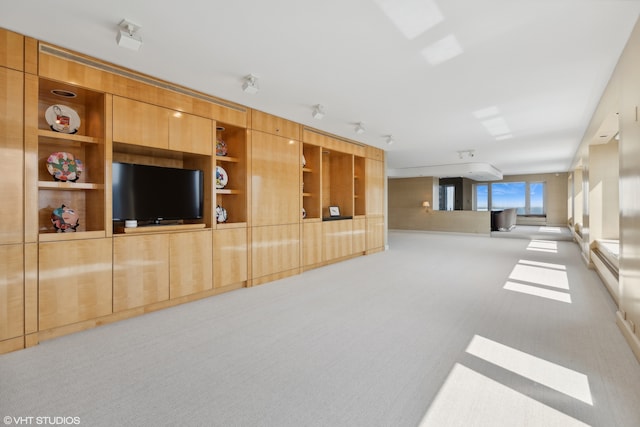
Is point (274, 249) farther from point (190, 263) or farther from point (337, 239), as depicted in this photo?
point (337, 239)

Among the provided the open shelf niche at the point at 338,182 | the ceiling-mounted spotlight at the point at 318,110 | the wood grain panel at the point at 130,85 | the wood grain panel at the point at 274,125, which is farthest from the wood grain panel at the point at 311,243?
the wood grain panel at the point at 130,85

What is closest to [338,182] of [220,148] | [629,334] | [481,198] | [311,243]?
[311,243]

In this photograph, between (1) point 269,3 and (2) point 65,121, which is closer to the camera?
(1) point 269,3

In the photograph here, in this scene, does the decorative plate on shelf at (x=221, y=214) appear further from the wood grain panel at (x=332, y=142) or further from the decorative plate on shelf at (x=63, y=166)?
the wood grain panel at (x=332, y=142)

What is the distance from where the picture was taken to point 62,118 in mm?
3244

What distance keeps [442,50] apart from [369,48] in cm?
71

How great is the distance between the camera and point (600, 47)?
2932 mm

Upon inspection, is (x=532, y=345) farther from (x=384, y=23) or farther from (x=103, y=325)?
(x=103, y=325)

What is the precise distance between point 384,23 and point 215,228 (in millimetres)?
3274

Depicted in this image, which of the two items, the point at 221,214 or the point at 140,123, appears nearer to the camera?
the point at 140,123

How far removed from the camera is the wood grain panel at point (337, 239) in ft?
21.2

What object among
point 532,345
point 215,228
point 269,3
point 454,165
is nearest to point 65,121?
point 215,228

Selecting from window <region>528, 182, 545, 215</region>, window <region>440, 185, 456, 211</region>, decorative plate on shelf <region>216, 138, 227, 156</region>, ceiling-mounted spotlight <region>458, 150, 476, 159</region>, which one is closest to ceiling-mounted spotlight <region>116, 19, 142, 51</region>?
decorative plate on shelf <region>216, 138, 227, 156</region>

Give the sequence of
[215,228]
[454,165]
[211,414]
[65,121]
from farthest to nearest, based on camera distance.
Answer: [454,165], [215,228], [65,121], [211,414]
